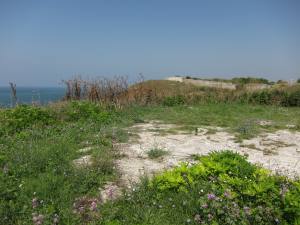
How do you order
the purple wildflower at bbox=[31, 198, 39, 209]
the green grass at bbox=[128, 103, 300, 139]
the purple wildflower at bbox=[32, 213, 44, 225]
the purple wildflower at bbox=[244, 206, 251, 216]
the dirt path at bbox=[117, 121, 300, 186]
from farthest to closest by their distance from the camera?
the green grass at bbox=[128, 103, 300, 139], the dirt path at bbox=[117, 121, 300, 186], the purple wildflower at bbox=[31, 198, 39, 209], the purple wildflower at bbox=[244, 206, 251, 216], the purple wildflower at bbox=[32, 213, 44, 225]

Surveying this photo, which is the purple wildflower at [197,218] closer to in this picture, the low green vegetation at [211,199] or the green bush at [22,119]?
the low green vegetation at [211,199]

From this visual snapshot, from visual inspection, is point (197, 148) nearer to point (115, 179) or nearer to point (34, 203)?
point (115, 179)

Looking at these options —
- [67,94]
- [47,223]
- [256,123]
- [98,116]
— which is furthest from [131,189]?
[67,94]

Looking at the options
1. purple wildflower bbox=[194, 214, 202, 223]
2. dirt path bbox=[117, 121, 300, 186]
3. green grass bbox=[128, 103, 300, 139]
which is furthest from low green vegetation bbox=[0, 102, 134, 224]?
green grass bbox=[128, 103, 300, 139]

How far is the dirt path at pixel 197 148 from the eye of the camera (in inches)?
202

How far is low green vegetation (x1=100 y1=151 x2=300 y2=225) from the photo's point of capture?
3.31m

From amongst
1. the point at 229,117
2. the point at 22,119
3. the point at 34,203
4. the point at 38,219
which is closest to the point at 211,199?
the point at 38,219

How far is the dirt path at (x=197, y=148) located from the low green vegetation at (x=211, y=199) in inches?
22.9

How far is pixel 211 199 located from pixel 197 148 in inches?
117

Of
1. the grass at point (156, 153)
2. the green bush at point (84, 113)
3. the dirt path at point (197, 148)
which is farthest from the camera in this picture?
the green bush at point (84, 113)

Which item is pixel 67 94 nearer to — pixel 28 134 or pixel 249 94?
pixel 28 134

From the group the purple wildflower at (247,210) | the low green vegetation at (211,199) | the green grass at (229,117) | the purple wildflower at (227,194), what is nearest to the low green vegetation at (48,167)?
the low green vegetation at (211,199)

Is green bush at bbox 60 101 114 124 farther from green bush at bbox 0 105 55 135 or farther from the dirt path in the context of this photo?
the dirt path

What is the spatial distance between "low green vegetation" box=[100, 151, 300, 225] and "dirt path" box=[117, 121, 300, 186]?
582 mm
